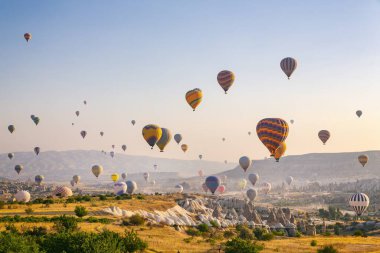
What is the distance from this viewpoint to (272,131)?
232ft

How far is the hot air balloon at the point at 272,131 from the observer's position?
232 ft

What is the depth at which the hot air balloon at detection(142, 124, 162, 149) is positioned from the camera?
85.0 meters

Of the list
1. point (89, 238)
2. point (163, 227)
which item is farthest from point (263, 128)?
point (89, 238)

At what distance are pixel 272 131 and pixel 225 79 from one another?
21309 mm

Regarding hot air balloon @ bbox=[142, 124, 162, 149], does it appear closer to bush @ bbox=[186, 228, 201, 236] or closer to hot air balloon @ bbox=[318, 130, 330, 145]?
bush @ bbox=[186, 228, 201, 236]

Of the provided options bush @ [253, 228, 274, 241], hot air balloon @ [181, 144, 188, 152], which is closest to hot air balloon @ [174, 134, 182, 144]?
hot air balloon @ [181, 144, 188, 152]

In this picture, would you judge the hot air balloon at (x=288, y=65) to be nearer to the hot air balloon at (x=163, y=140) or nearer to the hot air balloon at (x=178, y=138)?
the hot air balloon at (x=163, y=140)

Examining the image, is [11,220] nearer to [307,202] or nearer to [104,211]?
[104,211]

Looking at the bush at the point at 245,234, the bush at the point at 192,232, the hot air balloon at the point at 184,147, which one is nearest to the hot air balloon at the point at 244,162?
the hot air balloon at the point at 184,147

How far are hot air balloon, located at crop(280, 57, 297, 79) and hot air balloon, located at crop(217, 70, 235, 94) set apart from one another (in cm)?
1129

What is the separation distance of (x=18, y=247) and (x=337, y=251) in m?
25.6

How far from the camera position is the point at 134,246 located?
31.2 m

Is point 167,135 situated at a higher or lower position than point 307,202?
higher

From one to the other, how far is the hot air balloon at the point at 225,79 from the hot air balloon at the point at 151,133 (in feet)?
55.8
